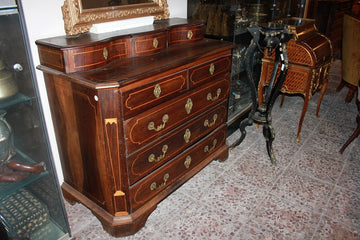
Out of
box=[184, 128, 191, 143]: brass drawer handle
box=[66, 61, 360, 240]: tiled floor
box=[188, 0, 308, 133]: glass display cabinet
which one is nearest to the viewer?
box=[66, 61, 360, 240]: tiled floor

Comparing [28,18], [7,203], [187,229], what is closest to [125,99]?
[28,18]

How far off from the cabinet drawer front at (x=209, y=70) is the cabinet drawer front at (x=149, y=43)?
0.30 m

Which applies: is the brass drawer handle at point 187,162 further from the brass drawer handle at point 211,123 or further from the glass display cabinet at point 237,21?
the glass display cabinet at point 237,21

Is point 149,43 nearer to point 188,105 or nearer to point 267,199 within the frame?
point 188,105

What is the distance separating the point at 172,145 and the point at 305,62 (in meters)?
1.86

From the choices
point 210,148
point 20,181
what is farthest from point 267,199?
point 20,181

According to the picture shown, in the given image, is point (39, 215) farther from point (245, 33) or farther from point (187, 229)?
point (245, 33)

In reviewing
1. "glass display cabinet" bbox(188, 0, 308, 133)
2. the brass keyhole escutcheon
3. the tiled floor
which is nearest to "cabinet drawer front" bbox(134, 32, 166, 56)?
the brass keyhole escutcheon

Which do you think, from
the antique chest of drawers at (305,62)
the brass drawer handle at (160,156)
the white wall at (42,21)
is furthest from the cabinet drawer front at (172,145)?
the antique chest of drawers at (305,62)

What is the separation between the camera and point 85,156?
75.1 inches

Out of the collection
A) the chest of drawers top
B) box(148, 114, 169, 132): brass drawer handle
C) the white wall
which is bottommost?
box(148, 114, 169, 132): brass drawer handle

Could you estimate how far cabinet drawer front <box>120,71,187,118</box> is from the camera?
1674 mm

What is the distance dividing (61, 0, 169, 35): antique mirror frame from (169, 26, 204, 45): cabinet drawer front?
11.6 inches

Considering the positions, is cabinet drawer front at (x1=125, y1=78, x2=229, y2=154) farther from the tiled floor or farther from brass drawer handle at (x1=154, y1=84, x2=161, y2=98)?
the tiled floor
